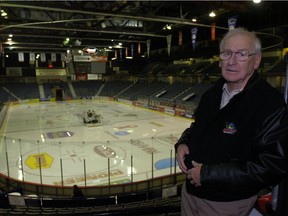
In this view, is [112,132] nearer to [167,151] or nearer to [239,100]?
[167,151]

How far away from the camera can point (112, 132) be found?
15.9m

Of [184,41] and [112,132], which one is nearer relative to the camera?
[112,132]

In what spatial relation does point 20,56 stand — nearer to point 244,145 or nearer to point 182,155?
point 182,155

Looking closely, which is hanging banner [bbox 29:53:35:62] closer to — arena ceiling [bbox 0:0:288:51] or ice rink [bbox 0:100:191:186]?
arena ceiling [bbox 0:0:288:51]

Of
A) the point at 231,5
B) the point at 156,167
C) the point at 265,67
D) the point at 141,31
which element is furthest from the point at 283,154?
the point at 141,31

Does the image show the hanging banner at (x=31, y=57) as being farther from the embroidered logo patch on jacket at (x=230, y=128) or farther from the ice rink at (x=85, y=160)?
the embroidered logo patch on jacket at (x=230, y=128)

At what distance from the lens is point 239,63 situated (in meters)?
1.64

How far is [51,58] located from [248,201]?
46.5 meters

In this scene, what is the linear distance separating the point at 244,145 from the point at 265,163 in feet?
0.59

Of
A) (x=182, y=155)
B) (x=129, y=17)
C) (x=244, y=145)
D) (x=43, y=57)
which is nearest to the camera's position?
(x=244, y=145)

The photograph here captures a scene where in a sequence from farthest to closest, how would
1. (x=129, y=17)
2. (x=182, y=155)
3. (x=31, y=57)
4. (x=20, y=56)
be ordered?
1. (x=31, y=57)
2. (x=20, y=56)
3. (x=129, y=17)
4. (x=182, y=155)

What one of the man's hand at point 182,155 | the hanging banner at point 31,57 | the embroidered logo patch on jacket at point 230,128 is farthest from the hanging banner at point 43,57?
the embroidered logo patch on jacket at point 230,128

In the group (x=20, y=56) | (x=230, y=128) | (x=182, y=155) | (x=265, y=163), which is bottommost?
(x=182, y=155)

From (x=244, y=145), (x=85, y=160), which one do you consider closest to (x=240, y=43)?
(x=244, y=145)
